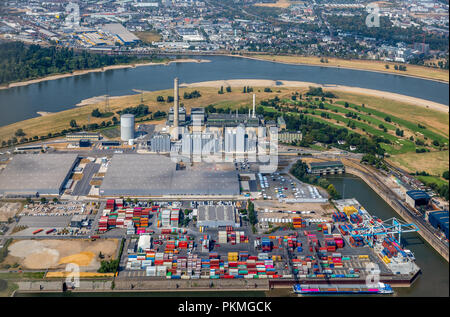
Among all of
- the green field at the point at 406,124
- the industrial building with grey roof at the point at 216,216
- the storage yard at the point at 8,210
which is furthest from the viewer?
the green field at the point at 406,124

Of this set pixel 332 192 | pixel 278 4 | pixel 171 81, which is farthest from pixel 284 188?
pixel 278 4

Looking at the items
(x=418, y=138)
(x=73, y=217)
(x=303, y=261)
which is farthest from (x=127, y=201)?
(x=418, y=138)

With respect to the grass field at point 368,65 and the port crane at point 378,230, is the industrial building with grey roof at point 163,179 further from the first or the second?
the grass field at point 368,65

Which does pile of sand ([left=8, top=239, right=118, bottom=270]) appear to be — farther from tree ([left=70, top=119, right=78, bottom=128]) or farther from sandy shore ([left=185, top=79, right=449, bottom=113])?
sandy shore ([left=185, top=79, right=449, bottom=113])

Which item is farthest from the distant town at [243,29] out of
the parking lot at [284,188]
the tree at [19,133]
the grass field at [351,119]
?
the parking lot at [284,188]

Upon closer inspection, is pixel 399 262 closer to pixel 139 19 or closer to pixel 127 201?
pixel 127 201
